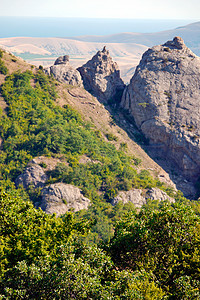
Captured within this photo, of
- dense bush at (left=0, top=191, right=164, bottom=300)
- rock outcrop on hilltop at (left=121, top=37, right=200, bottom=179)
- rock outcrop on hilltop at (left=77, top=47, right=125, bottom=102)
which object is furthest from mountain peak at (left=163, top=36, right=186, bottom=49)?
dense bush at (left=0, top=191, right=164, bottom=300)

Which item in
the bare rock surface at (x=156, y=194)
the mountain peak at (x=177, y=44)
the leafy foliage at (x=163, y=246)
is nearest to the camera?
the leafy foliage at (x=163, y=246)

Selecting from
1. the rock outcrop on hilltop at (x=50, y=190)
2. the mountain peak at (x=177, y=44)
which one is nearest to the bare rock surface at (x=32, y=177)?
the rock outcrop on hilltop at (x=50, y=190)

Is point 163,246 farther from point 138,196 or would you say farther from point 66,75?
point 66,75

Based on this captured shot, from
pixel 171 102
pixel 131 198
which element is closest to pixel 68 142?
pixel 131 198

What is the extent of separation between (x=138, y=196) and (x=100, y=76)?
3734 cm

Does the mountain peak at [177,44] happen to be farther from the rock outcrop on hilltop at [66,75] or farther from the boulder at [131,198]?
the boulder at [131,198]

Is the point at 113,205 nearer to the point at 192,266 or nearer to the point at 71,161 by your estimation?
the point at 71,161

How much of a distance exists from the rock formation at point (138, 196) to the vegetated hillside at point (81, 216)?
51.0 inches

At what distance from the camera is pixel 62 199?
4447 centimetres

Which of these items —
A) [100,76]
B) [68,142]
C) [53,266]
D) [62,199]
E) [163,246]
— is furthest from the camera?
[100,76]

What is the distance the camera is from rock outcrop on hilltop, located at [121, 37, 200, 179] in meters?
64.4

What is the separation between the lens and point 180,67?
70.2 m

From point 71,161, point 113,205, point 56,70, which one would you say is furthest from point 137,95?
point 113,205

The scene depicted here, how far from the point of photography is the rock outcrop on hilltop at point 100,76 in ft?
243
